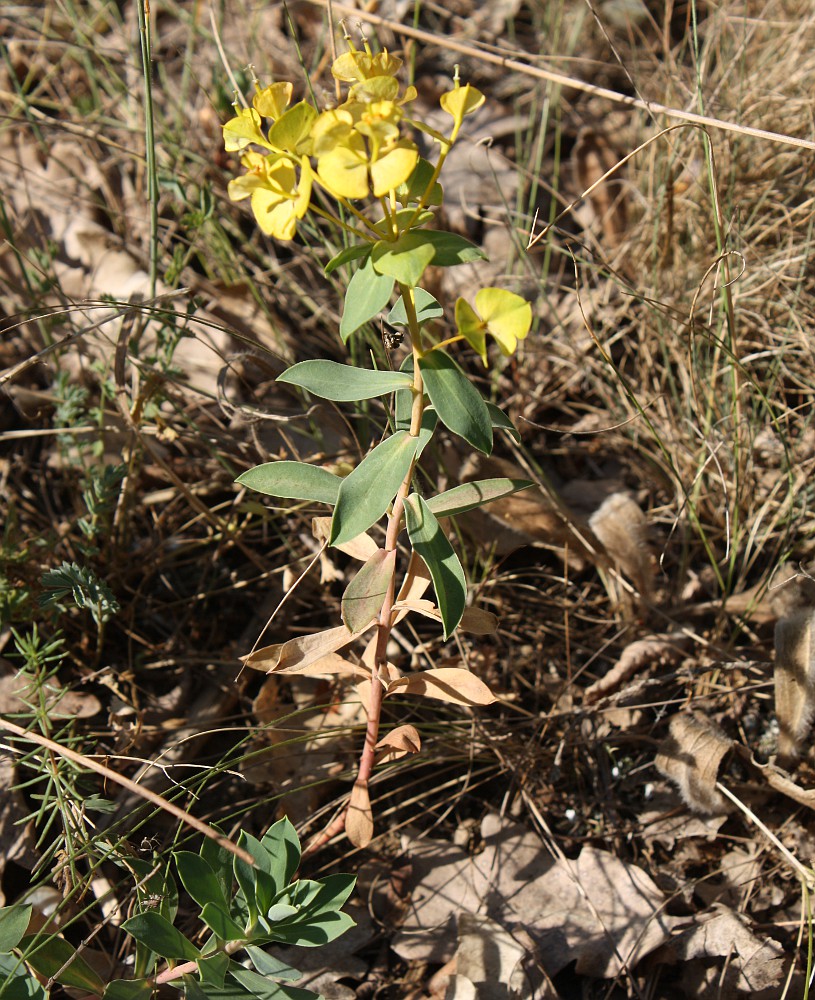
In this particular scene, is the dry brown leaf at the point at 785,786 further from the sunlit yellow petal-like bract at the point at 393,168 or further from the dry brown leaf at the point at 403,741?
the sunlit yellow petal-like bract at the point at 393,168

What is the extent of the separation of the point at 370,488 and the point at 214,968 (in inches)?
32.2

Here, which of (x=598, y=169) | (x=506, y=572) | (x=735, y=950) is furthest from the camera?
(x=598, y=169)

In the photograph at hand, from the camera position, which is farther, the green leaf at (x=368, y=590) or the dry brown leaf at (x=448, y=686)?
the dry brown leaf at (x=448, y=686)

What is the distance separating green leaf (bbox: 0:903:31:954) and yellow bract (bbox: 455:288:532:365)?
3.83ft

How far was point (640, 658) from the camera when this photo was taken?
6.56ft

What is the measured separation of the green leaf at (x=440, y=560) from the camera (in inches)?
51.8

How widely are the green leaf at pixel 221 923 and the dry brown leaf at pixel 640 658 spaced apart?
3.11 feet

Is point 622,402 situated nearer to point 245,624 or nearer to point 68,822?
point 245,624

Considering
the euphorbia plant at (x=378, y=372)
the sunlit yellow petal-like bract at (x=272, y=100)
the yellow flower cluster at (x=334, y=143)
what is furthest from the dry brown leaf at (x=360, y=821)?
the sunlit yellow petal-like bract at (x=272, y=100)

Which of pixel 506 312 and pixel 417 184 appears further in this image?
pixel 417 184

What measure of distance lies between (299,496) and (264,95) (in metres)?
0.62

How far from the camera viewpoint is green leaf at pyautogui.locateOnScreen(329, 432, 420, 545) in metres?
1.25

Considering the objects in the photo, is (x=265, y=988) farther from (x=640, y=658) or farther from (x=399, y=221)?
(x=399, y=221)

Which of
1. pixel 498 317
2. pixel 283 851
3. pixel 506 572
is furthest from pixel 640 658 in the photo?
pixel 498 317
